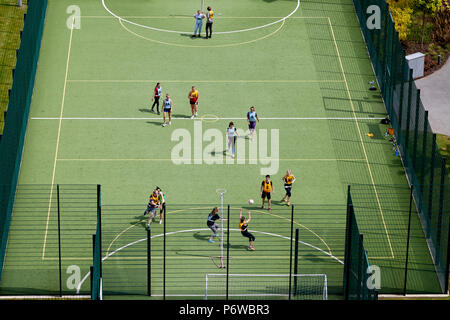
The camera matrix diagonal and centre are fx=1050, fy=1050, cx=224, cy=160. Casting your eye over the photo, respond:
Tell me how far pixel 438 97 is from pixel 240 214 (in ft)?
56.0

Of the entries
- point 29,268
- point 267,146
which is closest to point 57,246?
point 29,268

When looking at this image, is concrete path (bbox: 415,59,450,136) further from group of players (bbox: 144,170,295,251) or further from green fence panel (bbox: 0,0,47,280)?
green fence panel (bbox: 0,0,47,280)

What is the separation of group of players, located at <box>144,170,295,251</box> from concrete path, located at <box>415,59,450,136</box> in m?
11.1

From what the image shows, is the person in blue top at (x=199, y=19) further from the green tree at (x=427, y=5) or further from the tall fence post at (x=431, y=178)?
the tall fence post at (x=431, y=178)

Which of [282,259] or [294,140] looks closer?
[282,259]

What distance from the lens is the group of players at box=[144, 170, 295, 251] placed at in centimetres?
3857

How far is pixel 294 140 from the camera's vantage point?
157ft

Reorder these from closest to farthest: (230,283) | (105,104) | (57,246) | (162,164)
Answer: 1. (230,283)
2. (57,246)
3. (162,164)
4. (105,104)

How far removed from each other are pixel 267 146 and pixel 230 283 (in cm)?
1104

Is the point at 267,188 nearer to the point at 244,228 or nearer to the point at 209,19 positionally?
the point at 244,228

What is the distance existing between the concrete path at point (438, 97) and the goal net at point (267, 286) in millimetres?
15784

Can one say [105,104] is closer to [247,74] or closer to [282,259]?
[247,74]

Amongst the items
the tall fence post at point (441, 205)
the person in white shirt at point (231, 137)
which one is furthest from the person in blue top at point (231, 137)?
the tall fence post at point (441, 205)

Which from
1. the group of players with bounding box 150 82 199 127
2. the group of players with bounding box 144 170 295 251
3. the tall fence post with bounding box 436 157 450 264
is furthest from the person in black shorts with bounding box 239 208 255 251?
the group of players with bounding box 150 82 199 127
